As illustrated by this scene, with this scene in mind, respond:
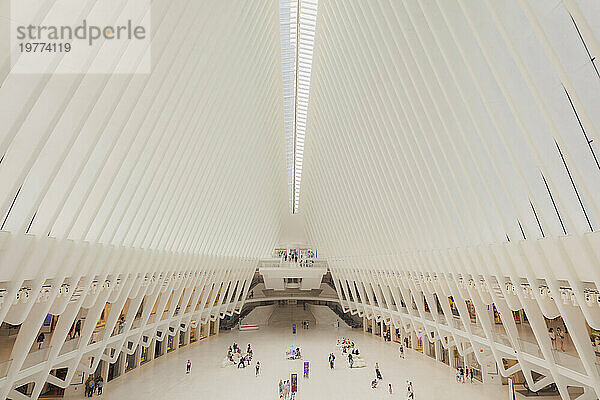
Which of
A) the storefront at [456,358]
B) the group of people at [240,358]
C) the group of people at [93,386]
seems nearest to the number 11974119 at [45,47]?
the group of people at [93,386]

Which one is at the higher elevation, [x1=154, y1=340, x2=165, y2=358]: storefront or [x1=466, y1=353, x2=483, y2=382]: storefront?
[x1=154, y1=340, x2=165, y2=358]: storefront

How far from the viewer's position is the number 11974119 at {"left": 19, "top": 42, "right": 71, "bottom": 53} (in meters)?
6.59

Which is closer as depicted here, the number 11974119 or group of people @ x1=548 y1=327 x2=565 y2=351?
the number 11974119

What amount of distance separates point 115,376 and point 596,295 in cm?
2044

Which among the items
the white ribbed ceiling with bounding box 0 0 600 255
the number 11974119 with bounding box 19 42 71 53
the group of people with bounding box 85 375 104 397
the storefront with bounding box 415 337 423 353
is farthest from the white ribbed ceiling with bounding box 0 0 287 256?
the storefront with bounding box 415 337 423 353

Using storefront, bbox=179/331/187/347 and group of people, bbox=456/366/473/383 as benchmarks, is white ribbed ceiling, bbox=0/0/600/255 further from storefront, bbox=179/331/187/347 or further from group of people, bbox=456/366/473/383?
storefront, bbox=179/331/187/347

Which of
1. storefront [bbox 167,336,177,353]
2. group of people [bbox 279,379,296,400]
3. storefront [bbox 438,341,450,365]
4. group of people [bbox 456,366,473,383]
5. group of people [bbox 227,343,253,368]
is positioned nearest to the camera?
group of people [bbox 279,379,296,400]

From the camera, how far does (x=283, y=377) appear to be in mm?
21219

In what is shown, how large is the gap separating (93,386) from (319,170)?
17707mm

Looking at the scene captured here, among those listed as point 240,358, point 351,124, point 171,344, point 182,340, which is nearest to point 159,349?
point 171,344

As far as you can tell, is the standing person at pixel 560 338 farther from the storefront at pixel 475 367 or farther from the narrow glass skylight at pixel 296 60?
the narrow glass skylight at pixel 296 60

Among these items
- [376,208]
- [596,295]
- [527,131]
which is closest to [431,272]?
[376,208]

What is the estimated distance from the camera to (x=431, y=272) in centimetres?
1736

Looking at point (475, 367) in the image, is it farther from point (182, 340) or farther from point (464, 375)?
point (182, 340)
